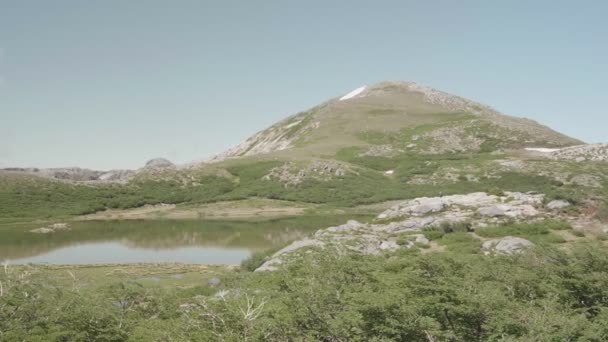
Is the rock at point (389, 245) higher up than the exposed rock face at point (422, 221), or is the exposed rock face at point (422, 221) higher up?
the exposed rock face at point (422, 221)

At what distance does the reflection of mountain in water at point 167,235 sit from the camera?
6116cm

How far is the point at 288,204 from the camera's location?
115438 mm

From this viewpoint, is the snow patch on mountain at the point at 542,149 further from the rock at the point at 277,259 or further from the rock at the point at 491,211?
the rock at the point at 277,259

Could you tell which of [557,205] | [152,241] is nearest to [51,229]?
[152,241]

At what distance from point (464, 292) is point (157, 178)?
130192 mm

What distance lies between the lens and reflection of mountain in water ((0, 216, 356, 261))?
61.2 meters

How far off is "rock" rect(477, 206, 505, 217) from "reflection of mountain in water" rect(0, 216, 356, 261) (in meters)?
21.3

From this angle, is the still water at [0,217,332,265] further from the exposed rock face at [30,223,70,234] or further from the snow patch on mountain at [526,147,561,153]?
the snow patch on mountain at [526,147,561,153]

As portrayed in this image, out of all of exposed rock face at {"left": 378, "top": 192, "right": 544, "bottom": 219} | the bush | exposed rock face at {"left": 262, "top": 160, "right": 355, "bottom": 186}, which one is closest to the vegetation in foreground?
the bush

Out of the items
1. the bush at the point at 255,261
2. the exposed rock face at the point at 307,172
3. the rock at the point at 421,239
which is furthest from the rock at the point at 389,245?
the exposed rock face at the point at 307,172

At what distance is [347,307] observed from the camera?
54.4ft

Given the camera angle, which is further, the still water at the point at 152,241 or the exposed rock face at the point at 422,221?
the still water at the point at 152,241

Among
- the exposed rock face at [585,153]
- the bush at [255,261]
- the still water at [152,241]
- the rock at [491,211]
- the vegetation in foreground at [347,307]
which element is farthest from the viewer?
the exposed rock face at [585,153]

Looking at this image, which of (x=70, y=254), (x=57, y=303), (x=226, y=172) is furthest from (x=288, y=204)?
(x=57, y=303)
